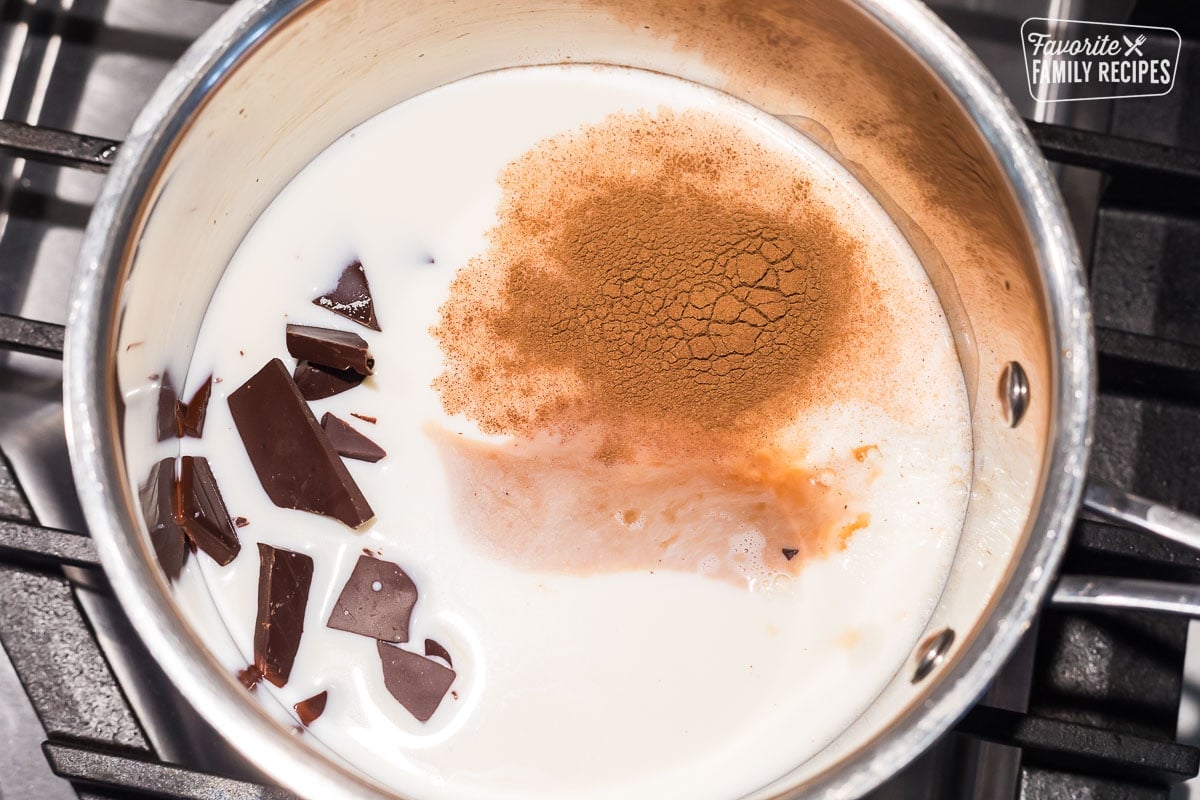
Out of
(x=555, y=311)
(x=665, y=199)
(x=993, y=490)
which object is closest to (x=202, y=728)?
(x=555, y=311)

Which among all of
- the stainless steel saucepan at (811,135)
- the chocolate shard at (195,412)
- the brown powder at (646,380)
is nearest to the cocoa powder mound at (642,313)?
the brown powder at (646,380)

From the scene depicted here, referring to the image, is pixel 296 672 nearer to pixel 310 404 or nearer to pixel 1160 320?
pixel 310 404

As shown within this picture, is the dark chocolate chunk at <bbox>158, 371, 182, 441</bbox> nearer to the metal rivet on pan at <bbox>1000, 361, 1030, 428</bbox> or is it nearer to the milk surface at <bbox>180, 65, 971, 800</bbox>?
the milk surface at <bbox>180, 65, 971, 800</bbox>

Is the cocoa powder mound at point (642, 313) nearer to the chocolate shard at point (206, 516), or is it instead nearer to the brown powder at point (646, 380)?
the brown powder at point (646, 380)

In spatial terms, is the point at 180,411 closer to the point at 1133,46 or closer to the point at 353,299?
the point at 353,299

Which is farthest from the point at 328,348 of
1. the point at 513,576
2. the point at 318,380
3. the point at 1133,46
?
the point at 1133,46

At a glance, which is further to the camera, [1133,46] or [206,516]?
[1133,46]
